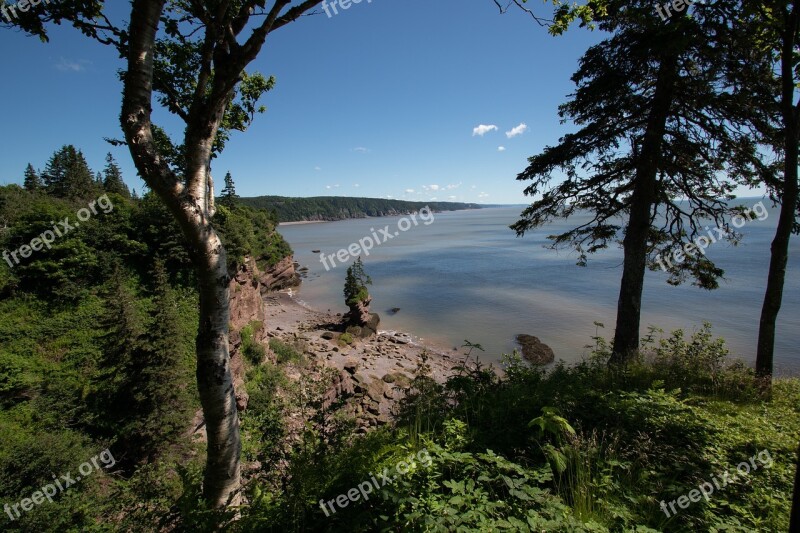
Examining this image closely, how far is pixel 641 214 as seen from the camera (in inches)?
325

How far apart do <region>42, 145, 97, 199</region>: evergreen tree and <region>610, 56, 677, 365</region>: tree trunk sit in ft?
226

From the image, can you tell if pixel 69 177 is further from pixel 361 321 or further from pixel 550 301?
pixel 550 301

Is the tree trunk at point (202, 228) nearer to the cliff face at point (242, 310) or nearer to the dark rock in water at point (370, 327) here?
the cliff face at point (242, 310)

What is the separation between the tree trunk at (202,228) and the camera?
303cm

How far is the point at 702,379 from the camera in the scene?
6617 mm

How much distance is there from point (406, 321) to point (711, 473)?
3012 centimetres

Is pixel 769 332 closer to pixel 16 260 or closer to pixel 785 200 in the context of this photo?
pixel 785 200

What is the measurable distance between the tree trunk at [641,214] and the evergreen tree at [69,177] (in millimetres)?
68991

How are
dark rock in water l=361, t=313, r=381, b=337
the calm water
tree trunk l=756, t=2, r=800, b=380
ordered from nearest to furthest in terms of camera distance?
tree trunk l=756, t=2, r=800, b=380, the calm water, dark rock in water l=361, t=313, r=381, b=337

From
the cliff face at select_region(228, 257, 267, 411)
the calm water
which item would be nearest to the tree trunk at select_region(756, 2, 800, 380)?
the calm water

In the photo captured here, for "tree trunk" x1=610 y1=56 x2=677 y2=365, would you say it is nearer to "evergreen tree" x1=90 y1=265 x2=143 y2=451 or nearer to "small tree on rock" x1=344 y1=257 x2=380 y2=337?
"evergreen tree" x1=90 y1=265 x2=143 y2=451

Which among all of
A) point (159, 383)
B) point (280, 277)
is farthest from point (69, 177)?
point (159, 383)

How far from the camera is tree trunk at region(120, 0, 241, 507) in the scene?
119 inches

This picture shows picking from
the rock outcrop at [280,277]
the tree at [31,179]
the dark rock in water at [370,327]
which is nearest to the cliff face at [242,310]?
the dark rock in water at [370,327]
